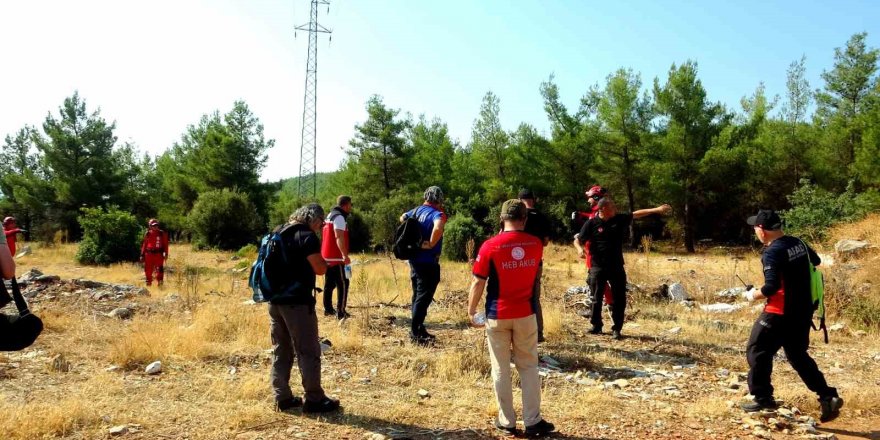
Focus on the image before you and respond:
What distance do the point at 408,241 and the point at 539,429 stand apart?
2.90 m

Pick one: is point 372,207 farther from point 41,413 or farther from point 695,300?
point 41,413

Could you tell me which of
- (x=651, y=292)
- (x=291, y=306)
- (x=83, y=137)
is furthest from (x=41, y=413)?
(x=83, y=137)

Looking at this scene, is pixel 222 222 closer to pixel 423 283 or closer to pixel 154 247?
pixel 154 247

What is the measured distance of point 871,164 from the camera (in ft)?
79.4

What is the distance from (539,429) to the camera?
4113 mm

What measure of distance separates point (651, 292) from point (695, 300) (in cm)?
85

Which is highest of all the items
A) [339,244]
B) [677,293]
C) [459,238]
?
[459,238]

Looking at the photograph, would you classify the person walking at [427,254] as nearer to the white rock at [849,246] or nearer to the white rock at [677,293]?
the white rock at [677,293]

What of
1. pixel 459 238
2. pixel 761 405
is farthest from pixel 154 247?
pixel 459 238

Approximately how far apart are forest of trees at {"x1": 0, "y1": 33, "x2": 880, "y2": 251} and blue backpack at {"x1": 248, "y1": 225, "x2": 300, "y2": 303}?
63.9ft

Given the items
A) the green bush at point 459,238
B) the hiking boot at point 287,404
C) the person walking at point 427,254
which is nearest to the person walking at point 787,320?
the person walking at point 427,254

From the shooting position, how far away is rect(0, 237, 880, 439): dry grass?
4.34 m

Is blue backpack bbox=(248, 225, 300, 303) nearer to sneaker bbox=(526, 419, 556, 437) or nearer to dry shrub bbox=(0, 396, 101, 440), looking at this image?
dry shrub bbox=(0, 396, 101, 440)

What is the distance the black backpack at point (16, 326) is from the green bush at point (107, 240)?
1839 cm
